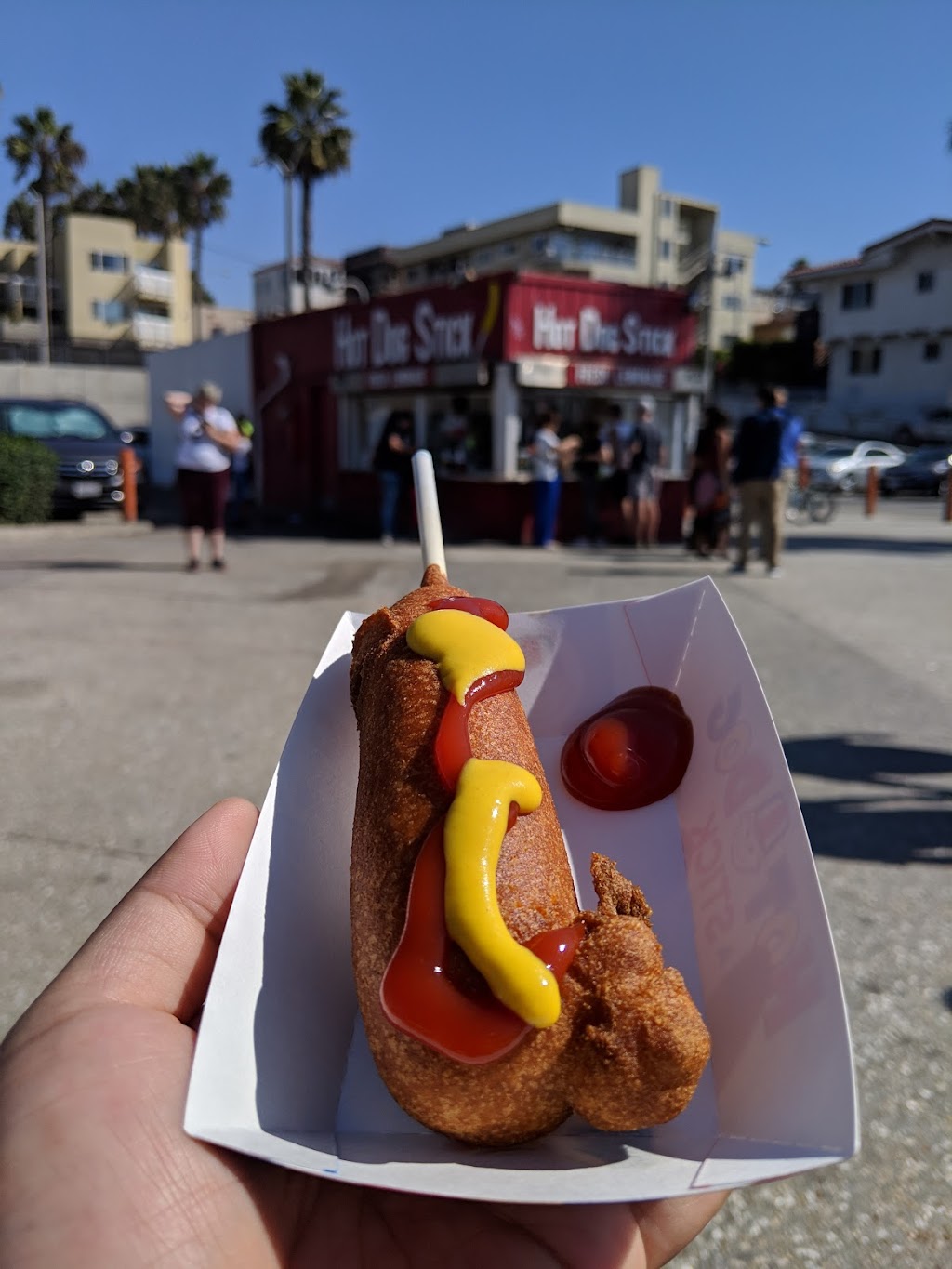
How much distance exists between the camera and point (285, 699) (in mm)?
6188

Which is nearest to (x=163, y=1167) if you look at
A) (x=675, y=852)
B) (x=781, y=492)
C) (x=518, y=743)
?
(x=518, y=743)

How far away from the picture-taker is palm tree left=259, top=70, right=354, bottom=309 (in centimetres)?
3856

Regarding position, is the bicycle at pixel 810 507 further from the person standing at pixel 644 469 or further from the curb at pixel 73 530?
the curb at pixel 73 530

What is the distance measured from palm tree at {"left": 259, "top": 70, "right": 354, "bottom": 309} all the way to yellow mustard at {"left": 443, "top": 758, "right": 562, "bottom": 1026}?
134 feet

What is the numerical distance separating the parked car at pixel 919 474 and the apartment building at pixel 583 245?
88.2 feet

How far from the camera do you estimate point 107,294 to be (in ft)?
190

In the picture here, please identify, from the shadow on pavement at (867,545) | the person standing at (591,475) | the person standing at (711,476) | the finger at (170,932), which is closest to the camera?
the finger at (170,932)

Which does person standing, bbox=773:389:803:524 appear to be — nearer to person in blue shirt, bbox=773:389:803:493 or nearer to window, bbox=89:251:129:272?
person in blue shirt, bbox=773:389:803:493

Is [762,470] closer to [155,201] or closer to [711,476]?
[711,476]

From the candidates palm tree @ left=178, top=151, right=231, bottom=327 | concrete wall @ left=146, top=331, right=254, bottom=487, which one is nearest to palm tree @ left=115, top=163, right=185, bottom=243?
palm tree @ left=178, top=151, right=231, bottom=327

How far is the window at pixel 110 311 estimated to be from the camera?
57.8 metres

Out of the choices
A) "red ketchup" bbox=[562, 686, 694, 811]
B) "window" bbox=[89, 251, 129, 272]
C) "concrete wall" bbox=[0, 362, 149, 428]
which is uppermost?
"window" bbox=[89, 251, 129, 272]

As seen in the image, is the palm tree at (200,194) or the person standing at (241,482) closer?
the person standing at (241,482)

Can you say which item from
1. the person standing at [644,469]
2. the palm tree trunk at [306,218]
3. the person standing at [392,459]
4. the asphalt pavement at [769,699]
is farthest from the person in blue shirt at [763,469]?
the palm tree trunk at [306,218]
